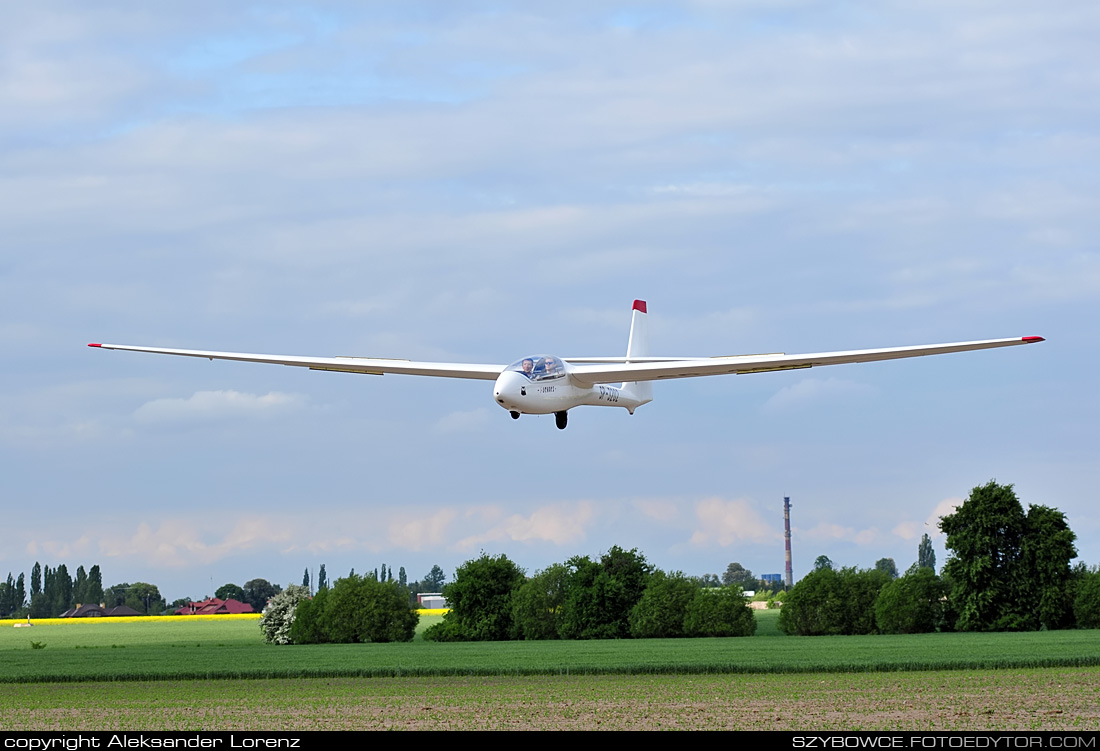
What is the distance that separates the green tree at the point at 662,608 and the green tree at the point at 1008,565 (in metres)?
15.2

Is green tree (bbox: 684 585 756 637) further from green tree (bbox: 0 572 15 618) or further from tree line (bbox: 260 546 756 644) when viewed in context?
green tree (bbox: 0 572 15 618)

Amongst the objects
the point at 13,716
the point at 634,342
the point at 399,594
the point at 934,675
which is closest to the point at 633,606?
the point at 399,594

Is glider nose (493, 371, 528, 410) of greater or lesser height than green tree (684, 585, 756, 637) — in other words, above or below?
above

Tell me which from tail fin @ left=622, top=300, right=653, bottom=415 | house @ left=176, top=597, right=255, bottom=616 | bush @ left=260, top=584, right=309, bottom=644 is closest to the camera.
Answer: tail fin @ left=622, top=300, right=653, bottom=415

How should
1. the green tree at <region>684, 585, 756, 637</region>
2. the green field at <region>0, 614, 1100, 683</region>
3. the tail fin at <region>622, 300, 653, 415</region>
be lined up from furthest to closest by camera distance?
the green tree at <region>684, 585, 756, 637</region>, the tail fin at <region>622, 300, 653, 415</region>, the green field at <region>0, 614, 1100, 683</region>

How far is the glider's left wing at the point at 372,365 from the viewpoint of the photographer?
116 feet

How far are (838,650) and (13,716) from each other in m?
32.1

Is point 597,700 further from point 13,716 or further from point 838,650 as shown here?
point 838,650

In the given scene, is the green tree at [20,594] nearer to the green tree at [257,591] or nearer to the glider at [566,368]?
the green tree at [257,591]

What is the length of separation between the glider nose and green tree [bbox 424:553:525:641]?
145 ft

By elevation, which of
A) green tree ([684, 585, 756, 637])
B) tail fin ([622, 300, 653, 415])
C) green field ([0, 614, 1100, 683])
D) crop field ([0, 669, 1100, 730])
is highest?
tail fin ([622, 300, 653, 415])

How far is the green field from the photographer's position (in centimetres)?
4131

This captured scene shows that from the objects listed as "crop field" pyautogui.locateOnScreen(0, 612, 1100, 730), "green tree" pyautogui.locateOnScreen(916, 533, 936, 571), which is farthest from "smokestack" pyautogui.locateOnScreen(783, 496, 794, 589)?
"crop field" pyautogui.locateOnScreen(0, 612, 1100, 730)

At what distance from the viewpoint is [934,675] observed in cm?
3747
